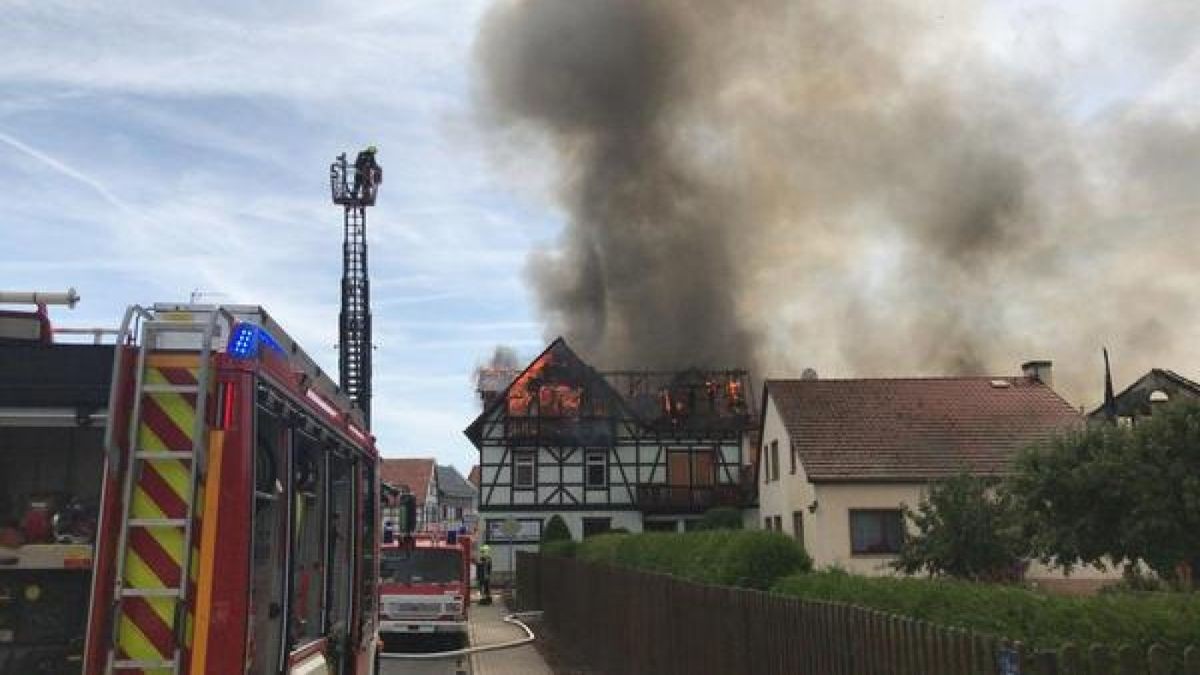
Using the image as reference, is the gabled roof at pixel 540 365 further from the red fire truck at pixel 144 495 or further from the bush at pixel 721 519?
the red fire truck at pixel 144 495

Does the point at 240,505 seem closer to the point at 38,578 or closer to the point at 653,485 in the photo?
the point at 38,578

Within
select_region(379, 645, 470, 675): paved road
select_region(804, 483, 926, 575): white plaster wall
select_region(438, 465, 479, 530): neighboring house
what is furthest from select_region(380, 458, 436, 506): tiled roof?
select_region(379, 645, 470, 675): paved road

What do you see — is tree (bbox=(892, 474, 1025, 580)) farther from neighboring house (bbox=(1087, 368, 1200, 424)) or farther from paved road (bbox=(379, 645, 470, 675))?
paved road (bbox=(379, 645, 470, 675))

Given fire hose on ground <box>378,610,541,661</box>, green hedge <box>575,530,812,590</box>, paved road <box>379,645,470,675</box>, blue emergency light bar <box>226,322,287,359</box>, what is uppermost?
blue emergency light bar <box>226,322,287,359</box>

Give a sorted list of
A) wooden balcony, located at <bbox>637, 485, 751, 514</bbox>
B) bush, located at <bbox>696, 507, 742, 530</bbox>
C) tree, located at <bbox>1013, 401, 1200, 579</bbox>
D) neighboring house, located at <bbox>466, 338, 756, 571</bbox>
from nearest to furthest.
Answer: tree, located at <bbox>1013, 401, 1200, 579</bbox>
bush, located at <bbox>696, 507, 742, 530</bbox>
wooden balcony, located at <bbox>637, 485, 751, 514</bbox>
neighboring house, located at <bbox>466, 338, 756, 571</bbox>

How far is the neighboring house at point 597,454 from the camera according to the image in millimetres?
39719

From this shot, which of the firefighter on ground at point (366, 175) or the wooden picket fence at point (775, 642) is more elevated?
the firefighter on ground at point (366, 175)

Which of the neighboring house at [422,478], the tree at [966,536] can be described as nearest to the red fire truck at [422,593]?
the tree at [966,536]

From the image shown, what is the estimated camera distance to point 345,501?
21.4 ft

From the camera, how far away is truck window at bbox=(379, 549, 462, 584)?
17.6 metres

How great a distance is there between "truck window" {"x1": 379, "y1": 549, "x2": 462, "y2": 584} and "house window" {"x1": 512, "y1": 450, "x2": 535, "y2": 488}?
2163 cm

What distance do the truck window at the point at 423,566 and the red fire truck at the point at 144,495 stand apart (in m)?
13.8

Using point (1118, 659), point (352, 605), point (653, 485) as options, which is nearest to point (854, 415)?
point (653, 485)

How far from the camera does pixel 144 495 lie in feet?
11.2
